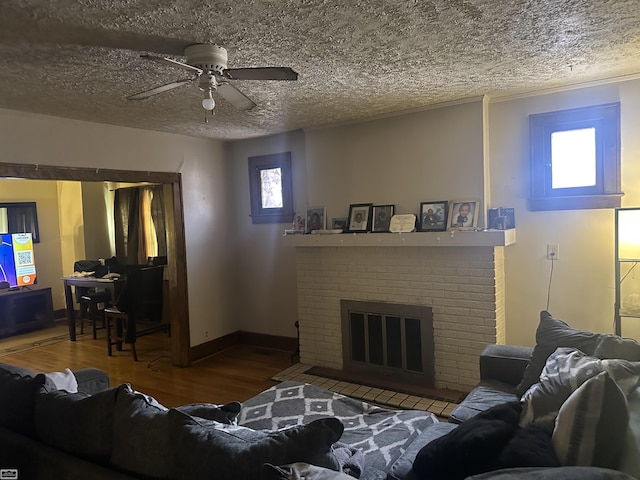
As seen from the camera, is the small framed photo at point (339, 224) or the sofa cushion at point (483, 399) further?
the small framed photo at point (339, 224)

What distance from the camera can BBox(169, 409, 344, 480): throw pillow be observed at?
1.28 m

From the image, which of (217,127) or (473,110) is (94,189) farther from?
(473,110)

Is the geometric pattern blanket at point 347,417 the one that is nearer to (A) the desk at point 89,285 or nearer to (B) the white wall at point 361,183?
(B) the white wall at point 361,183

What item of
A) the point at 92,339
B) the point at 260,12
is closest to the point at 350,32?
the point at 260,12

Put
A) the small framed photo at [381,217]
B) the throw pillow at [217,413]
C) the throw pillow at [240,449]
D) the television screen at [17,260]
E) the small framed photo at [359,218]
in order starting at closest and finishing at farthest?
the throw pillow at [240,449] < the throw pillow at [217,413] < the small framed photo at [381,217] < the small framed photo at [359,218] < the television screen at [17,260]

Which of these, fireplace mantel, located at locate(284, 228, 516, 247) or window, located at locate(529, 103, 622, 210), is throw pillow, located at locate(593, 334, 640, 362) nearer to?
fireplace mantel, located at locate(284, 228, 516, 247)

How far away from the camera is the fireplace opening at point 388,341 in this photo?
12.6 feet

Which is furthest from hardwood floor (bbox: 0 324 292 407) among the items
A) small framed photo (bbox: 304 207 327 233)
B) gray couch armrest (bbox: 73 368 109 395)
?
small framed photo (bbox: 304 207 327 233)

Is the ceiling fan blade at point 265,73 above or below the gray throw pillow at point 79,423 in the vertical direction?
above

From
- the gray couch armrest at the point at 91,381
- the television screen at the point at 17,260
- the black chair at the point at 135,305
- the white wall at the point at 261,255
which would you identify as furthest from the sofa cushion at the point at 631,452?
the television screen at the point at 17,260

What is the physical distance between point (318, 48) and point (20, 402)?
6.82 feet

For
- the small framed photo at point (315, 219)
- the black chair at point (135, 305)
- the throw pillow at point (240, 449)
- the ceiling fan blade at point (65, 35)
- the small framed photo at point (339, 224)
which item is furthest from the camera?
the black chair at point (135, 305)

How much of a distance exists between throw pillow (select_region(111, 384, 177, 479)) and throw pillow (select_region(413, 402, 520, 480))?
839 millimetres

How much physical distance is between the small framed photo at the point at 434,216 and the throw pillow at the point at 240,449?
259cm
